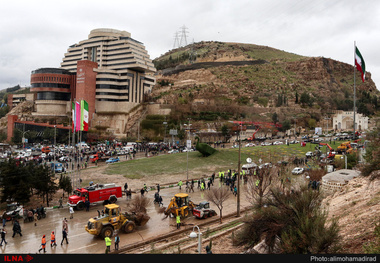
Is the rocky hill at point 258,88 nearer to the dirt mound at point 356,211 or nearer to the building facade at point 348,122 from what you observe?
the building facade at point 348,122

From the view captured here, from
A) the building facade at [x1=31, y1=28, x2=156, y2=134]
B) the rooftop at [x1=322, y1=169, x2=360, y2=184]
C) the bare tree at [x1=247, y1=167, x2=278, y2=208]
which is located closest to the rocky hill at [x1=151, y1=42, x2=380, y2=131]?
the building facade at [x1=31, y1=28, x2=156, y2=134]

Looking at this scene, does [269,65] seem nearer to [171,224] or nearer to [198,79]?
[198,79]

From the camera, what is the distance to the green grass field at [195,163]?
1451 inches

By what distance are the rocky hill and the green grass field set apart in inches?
1289

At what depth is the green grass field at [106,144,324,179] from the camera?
1451 inches

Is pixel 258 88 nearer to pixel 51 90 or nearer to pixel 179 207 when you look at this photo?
pixel 51 90

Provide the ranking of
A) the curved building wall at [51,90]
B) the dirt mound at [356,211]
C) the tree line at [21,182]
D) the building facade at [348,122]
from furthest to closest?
the building facade at [348,122] → the curved building wall at [51,90] → the tree line at [21,182] → the dirt mound at [356,211]

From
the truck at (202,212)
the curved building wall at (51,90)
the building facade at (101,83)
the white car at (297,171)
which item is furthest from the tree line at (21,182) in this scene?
the curved building wall at (51,90)

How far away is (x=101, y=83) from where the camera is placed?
254 feet

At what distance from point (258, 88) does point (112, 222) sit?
102 metres

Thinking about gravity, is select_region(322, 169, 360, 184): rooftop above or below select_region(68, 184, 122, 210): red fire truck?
above

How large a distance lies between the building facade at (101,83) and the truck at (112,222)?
58387mm

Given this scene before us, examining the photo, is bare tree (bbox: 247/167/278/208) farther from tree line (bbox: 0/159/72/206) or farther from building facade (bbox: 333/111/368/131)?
building facade (bbox: 333/111/368/131)
